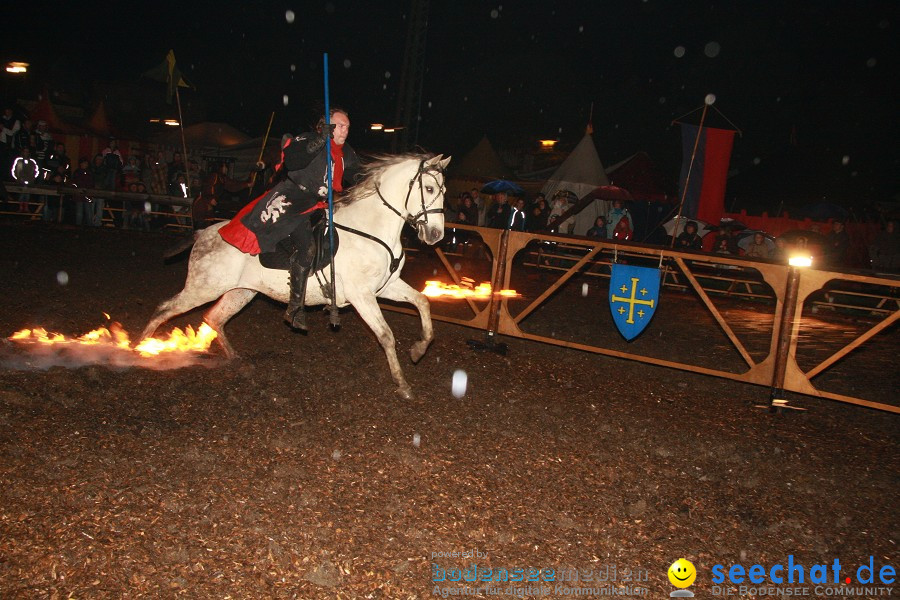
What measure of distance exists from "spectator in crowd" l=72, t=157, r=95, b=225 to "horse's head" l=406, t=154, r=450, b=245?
15.3 meters

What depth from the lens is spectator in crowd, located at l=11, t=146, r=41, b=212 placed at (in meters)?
18.1

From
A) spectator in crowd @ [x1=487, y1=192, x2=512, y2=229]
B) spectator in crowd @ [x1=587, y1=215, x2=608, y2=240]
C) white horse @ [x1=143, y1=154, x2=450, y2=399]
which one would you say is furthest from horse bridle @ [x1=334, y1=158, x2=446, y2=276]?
spectator in crowd @ [x1=587, y1=215, x2=608, y2=240]

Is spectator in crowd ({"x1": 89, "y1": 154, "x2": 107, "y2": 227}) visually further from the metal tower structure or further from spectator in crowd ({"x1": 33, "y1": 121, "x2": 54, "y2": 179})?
the metal tower structure

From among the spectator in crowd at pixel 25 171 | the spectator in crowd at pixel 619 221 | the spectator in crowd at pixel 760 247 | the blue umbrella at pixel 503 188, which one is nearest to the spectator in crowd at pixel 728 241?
the spectator in crowd at pixel 760 247

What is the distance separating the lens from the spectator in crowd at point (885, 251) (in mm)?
19984

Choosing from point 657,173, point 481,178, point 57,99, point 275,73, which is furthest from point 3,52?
point 657,173

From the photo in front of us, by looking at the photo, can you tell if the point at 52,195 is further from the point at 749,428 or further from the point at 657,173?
the point at 657,173

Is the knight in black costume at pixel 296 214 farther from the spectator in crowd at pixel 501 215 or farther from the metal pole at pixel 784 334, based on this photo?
the spectator in crowd at pixel 501 215

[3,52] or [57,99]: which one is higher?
Answer: [3,52]

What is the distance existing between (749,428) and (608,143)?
40503 millimetres

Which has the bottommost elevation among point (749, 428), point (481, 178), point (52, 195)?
point (749, 428)

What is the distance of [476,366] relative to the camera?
8406 mm

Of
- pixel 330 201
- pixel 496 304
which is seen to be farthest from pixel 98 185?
pixel 330 201

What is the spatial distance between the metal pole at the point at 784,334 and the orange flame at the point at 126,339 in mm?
6942
